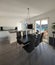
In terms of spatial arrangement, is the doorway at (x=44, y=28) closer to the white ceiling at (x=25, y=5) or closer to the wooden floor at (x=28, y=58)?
the white ceiling at (x=25, y=5)

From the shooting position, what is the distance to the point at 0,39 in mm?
7605

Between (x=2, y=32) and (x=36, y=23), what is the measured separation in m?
3.51

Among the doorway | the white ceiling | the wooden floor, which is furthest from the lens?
the doorway

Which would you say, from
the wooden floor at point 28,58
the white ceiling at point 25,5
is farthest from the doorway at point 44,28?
the wooden floor at point 28,58

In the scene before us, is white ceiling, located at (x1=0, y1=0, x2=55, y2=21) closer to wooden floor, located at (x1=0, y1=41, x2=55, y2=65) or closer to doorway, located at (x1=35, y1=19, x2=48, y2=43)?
doorway, located at (x1=35, y1=19, x2=48, y2=43)

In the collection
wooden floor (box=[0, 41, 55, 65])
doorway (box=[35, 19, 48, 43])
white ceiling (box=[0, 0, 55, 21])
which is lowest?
wooden floor (box=[0, 41, 55, 65])

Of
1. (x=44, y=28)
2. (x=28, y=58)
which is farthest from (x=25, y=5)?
(x=44, y=28)

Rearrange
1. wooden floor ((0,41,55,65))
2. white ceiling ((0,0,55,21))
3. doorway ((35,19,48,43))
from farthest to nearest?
doorway ((35,19,48,43)) → white ceiling ((0,0,55,21)) → wooden floor ((0,41,55,65))

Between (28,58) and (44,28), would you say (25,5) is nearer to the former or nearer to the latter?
(28,58)

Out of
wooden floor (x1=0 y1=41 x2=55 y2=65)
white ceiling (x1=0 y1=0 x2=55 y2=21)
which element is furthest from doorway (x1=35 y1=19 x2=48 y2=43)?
wooden floor (x1=0 y1=41 x2=55 y2=65)

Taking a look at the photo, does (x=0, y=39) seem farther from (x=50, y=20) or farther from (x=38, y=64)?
(x=38, y=64)

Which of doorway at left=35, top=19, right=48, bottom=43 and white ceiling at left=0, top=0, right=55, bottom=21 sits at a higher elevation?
white ceiling at left=0, top=0, right=55, bottom=21

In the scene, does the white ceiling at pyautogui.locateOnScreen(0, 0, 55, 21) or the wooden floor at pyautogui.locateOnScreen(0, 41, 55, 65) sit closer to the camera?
the wooden floor at pyautogui.locateOnScreen(0, 41, 55, 65)

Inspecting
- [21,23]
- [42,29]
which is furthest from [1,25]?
[42,29]
